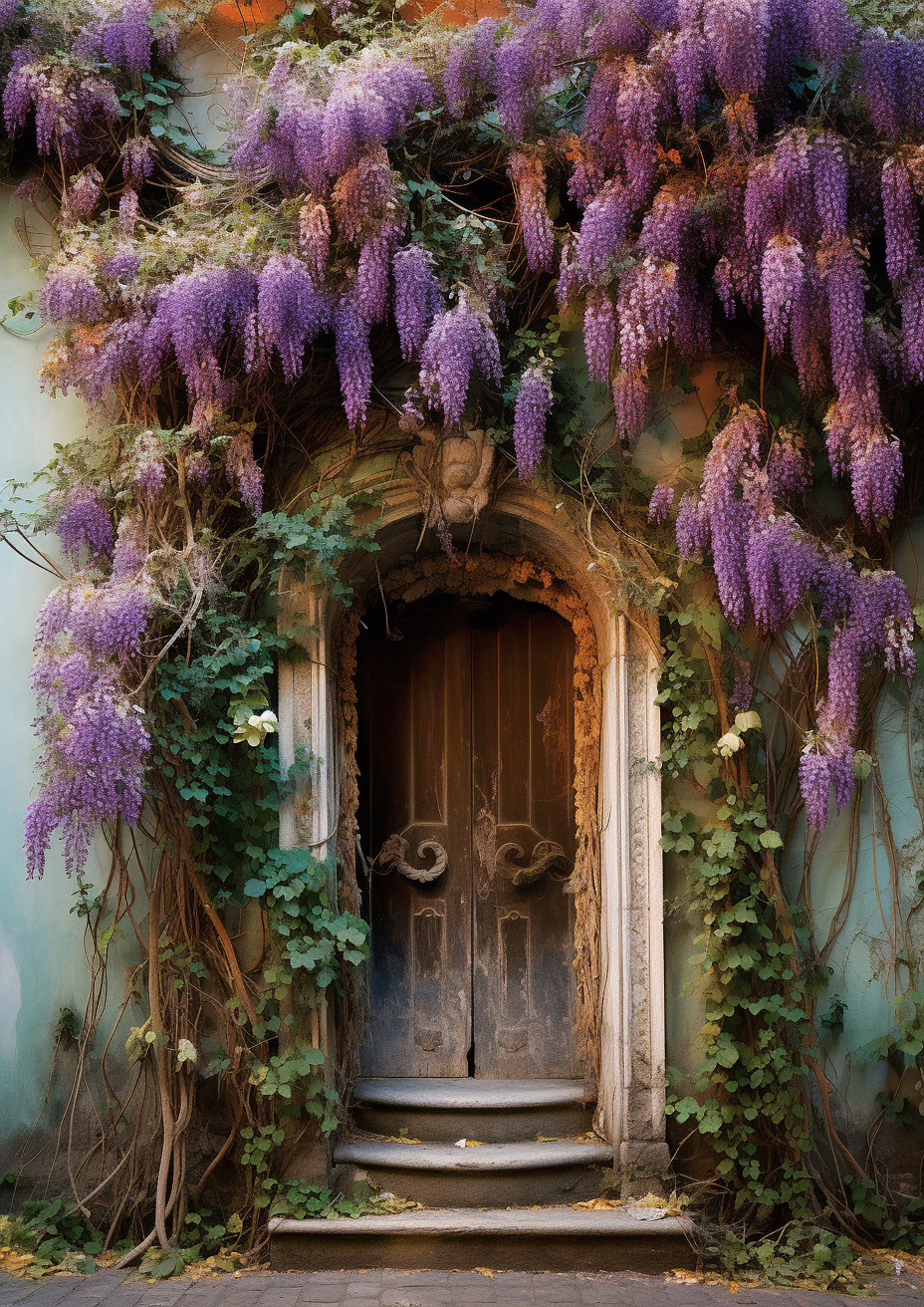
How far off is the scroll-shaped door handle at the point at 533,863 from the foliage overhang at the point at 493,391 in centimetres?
73

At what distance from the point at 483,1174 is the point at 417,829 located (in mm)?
1363

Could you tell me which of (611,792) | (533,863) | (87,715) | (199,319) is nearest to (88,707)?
(87,715)

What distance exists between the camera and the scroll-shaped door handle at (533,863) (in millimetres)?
4395

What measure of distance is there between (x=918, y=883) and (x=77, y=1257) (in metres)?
3.18

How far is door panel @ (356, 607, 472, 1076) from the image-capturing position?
4.34 metres

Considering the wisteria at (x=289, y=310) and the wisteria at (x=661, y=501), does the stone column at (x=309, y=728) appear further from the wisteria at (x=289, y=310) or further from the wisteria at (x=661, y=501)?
the wisteria at (x=661, y=501)

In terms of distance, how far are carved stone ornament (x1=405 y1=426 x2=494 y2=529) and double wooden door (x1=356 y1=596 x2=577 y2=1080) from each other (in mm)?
654

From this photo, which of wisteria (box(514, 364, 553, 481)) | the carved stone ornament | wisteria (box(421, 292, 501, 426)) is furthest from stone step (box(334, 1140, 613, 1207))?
wisteria (box(421, 292, 501, 426))

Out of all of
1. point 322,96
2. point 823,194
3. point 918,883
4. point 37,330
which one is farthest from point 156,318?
point 918,883

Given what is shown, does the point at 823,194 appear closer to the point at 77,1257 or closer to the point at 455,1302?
the point at 455,1302

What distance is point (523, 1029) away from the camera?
434 centimetres

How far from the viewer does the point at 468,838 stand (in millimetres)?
4465

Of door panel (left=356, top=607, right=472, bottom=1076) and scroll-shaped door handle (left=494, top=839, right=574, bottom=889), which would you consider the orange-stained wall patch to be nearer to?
door panel (left=356, top=607, right=472, bottom=1076)

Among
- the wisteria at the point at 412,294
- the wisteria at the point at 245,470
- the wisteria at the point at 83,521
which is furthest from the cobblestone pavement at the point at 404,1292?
the wisteria at the point at 412,294
